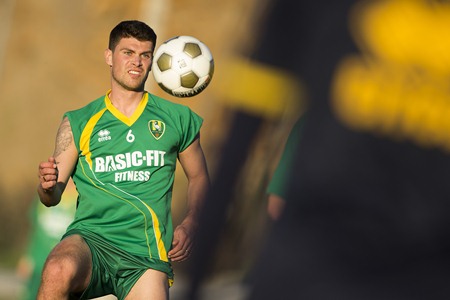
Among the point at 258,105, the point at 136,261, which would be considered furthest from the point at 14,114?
the point at 258,105

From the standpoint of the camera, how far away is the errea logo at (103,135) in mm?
5470

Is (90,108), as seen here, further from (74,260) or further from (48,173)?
(74,260)

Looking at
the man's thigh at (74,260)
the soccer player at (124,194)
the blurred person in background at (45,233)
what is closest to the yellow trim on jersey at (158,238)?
the soccer player at (124,194)

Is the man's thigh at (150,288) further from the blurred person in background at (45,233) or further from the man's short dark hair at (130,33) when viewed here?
the blurred person in background at (45,233)

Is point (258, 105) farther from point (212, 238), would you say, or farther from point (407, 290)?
point (407, 290)

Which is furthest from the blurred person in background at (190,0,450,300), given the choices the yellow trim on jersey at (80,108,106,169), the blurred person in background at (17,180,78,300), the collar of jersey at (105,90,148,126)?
the blurred person in background at (17,180,78,300)

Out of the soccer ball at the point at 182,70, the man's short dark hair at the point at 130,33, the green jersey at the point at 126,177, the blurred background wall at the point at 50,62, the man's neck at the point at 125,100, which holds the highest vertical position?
the man's short dark hair at the point at 130,33

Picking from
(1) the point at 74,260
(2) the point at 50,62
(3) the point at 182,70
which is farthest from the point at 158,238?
(2) the point at 50,62

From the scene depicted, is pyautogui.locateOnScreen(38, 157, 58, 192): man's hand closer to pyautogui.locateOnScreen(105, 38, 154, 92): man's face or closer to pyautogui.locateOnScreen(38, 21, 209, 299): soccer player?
pyautogui.locateOnScreen(38, 21, 209, 299): soccer player

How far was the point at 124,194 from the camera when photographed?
17.6 feet

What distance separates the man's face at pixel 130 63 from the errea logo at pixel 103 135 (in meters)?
0.31

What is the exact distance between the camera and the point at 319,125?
2223 mm

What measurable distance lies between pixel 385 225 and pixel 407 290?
15cm

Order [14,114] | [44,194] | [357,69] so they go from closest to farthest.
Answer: [357,69] < [44,194] < [14,114]
